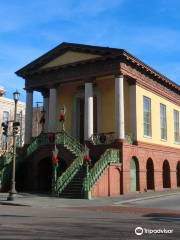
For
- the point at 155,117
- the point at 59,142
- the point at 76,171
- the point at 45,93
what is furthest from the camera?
the point at 45,93

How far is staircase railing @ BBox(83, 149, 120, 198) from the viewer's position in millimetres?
25064

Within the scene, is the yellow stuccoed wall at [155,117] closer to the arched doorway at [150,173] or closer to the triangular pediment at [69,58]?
the arched doorway at [150,173]

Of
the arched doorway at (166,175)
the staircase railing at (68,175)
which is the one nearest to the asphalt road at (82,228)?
the staircase railing at (68,175)

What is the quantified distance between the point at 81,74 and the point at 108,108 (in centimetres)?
340

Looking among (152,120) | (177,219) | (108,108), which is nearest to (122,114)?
(108,108)

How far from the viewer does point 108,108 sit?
1303 inches

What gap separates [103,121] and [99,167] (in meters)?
7.44

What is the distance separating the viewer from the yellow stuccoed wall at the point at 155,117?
32469mm

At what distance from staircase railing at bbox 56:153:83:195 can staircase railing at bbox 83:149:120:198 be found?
1511mm

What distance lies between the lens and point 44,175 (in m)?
31.8

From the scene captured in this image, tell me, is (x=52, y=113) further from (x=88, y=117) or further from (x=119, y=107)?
(x=119, y=107)

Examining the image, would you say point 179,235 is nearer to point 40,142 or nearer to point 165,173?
point 40,142

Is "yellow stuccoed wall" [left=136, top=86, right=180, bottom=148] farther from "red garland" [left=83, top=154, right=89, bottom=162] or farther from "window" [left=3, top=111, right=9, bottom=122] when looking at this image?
"window" [left=3, top=111, right=9, bottom=122]

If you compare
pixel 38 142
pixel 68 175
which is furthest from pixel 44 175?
pixel 68 175
